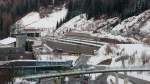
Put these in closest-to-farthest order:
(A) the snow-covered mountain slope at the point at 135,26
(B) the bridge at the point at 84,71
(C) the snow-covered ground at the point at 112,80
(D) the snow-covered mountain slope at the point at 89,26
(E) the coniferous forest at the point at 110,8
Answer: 1. (B) the bridge at the point at 84,71
2. (C) the snow-covered ground at the point at 112,80
3. (A) the snow-covered mountain slope at the point at 135,26
4. (D) the snow-covered mountain slope at the point at 89,26
5. (E) the coniferous forest at the point at 110,8

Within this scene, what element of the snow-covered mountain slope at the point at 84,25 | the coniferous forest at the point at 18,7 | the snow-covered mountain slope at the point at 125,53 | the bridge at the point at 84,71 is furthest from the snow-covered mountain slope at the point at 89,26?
the bridge at the point at 84,71

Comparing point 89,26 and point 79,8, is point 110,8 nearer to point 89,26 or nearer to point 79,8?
point 89,26

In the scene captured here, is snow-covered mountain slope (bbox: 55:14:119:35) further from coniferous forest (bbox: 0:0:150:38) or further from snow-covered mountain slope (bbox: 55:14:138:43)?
coniferous forest (bbox: 0:0:150:38)

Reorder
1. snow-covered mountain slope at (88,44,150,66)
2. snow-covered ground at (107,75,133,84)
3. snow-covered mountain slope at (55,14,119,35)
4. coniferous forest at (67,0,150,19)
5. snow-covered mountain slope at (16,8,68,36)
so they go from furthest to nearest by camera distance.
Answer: snow-covered mountain slope at (16,8,68,36) → coniferous forest at (67,0,150,19) → snow-covered mountain slope at (55,14,119,35) → snow-covered mountain slope at (88,44,150,66) → snow-covered ground at (107,75,133,84)

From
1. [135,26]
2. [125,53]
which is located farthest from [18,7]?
[125,53]

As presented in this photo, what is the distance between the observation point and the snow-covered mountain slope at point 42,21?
51.7 meters

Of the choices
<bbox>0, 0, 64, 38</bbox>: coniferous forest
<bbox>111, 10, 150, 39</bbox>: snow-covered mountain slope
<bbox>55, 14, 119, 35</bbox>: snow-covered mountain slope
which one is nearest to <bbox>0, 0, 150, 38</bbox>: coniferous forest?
<bbox>0, 0, 64, 38</bbox>: coniferous forest

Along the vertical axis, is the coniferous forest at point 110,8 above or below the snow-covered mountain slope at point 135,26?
above

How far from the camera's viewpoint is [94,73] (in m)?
20.4

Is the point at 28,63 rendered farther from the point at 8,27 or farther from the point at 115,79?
the point at 8,27

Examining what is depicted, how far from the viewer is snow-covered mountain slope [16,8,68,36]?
5175 centimetres

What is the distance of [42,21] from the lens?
54.0m

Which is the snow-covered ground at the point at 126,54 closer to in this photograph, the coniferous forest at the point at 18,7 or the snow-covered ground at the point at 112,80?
the snow-covered ground at the point at 112,80

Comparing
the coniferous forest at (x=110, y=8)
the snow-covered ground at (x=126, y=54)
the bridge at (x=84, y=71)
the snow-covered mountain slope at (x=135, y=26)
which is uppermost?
the coniferous forest at (x=110, y=8)
